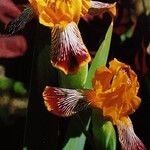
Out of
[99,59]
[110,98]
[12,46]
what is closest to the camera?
[110,98]

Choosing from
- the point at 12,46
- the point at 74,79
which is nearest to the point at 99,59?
the point at 74,79

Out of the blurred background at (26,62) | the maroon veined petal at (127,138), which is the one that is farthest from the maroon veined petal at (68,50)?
the blurred background at (26,62)

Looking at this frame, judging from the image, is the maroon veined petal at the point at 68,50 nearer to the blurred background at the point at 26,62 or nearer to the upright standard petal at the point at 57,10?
the upright standard petal at the point at 57,10

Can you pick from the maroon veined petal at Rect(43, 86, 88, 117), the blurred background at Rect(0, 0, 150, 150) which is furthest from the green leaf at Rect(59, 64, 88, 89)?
the blurred background at Rect(0, 0, 150, 150)

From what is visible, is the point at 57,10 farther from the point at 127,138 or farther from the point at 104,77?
the point at 127,138

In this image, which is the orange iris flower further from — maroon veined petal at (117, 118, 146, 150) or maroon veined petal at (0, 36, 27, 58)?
maroon veined petal at (0, 36, 27, 58)

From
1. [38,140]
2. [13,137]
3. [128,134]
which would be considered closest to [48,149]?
[38,140]

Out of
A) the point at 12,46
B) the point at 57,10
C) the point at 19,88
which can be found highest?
the point at 57,10

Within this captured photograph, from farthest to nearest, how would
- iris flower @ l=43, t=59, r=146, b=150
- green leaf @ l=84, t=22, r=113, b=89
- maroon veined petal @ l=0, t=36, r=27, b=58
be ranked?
maroon veined petal @ l=0, t=36, r=27, b=58 < green leaf @ l=84, t=22, r=113, b=89 < iris flower @ l=43, t=59, r=146, b=150
